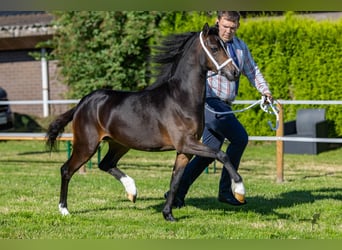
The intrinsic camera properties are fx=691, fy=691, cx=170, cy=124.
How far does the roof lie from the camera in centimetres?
Answer: 1958

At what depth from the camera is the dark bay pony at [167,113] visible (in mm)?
6734

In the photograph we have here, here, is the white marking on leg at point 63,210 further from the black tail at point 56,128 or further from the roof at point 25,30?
the roof at point 25,30

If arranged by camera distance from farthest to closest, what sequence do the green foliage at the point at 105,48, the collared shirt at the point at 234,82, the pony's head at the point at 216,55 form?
the green foliage at the point at 105,48 → the collared shirt at the point at 234,82 → the pony's head at the point at 216,55

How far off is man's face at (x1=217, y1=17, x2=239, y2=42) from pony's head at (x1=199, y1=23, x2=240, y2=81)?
31 centimetres

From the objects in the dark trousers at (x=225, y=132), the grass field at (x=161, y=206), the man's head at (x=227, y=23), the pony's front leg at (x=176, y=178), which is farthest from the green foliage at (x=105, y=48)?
the pony's front leg at (x=176, y=178)

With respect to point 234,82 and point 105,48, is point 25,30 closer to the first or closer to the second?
point 105,48

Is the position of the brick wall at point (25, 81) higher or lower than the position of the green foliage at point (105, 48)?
lower

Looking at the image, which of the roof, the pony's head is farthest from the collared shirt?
the roof

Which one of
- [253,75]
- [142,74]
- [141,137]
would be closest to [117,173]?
[141,137]

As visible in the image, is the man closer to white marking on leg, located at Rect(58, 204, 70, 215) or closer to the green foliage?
white marking on leg, located at Rect(58, 204, 70, 215)

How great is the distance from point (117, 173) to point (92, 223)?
34.1 inches

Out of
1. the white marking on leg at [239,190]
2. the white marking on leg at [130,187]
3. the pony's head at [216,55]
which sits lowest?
the white marking on leg at [130,187]

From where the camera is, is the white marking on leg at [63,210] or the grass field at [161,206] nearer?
the grass field at [161,206]

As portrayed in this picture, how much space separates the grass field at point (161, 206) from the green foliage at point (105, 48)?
4.61 m
